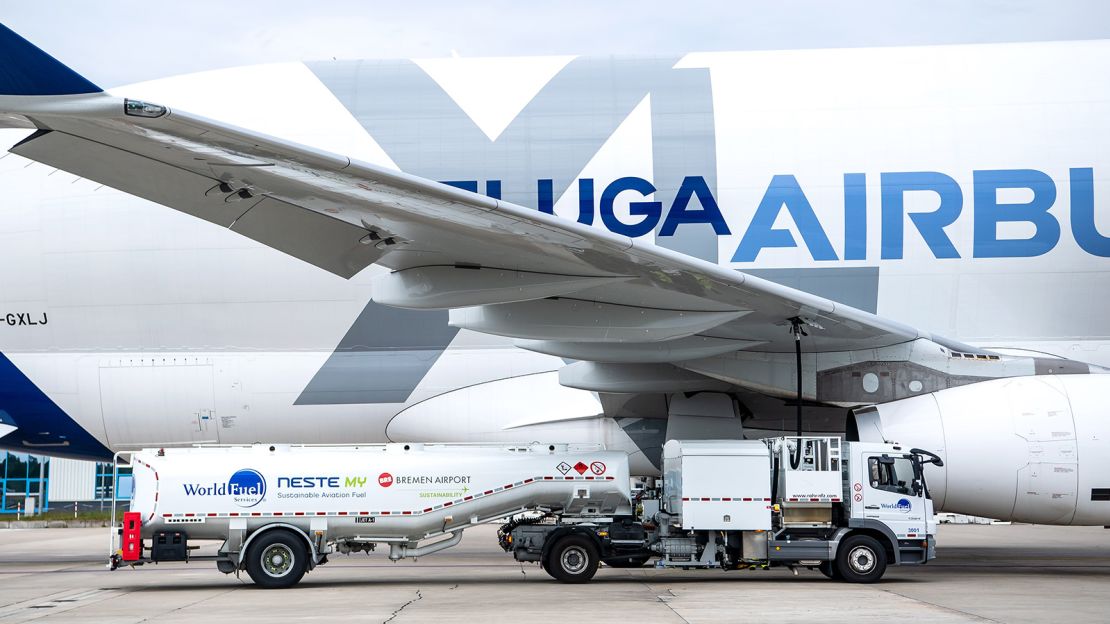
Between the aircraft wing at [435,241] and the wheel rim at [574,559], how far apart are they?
2486 mm

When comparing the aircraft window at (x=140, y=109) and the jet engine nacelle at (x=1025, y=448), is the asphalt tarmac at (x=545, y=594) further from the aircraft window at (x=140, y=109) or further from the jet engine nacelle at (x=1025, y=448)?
the aircraft window at (x=140, y=109)

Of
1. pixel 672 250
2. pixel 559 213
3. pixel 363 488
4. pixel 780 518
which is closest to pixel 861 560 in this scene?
pixel 780 518

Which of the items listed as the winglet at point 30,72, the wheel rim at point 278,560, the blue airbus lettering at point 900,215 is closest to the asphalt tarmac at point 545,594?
the wheel rim at point 278,560

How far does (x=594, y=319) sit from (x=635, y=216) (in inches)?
99.2

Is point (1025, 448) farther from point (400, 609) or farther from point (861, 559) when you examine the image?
point (400, 609)

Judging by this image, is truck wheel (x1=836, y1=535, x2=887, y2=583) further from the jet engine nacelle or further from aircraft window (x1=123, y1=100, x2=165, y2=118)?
aircraft window (x1=123, y1=100, x2=165, y2=118)

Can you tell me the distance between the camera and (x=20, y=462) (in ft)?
163

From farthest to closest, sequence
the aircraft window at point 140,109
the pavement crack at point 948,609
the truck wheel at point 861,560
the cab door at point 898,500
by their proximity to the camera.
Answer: the cab door at point 898,500, the truck wheel at point 861,560, the pavement crack at point 948,609, the aircraft window at point 140,109

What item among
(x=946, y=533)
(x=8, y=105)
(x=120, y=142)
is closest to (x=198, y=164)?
→ (x=120, y=142)

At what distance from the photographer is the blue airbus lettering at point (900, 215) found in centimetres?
1551

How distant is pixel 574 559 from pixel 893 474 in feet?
13.8

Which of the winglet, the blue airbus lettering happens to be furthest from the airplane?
the winglet

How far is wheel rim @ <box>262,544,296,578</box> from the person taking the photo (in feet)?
47.7

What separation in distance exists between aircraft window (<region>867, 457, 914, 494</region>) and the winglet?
1042 cm
